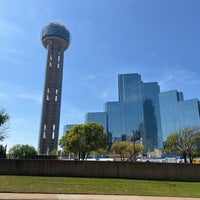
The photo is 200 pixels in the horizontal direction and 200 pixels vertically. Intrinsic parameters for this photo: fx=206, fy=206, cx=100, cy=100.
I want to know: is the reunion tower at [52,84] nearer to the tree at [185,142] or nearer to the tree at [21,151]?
the tree at [21,151]

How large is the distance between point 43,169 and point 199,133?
144ft

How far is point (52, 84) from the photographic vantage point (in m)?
136

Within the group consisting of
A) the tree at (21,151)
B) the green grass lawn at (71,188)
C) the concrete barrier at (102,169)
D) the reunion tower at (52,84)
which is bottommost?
the green grass lawn at (71,188)

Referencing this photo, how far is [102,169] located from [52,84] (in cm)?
11800

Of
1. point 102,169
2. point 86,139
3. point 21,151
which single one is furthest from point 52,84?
point 102,169

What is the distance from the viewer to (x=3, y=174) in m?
22.6

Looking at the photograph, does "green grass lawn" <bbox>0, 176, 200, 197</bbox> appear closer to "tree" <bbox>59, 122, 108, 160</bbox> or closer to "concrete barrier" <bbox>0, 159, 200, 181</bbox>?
"concrete barrier" <bbox>0, 159, 200, 181</bbox>

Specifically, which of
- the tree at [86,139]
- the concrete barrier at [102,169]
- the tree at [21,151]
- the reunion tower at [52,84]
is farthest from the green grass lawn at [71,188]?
the reunion tower at [52,84]

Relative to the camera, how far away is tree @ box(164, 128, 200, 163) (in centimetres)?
5225

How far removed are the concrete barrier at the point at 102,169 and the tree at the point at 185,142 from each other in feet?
97.4

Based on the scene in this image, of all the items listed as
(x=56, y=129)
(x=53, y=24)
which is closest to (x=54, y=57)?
(x=53, y=24)

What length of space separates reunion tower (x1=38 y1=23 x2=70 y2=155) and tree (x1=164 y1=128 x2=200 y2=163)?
91.0m

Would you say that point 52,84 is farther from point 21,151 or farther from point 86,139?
point 86,139

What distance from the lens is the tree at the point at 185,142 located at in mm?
52250
